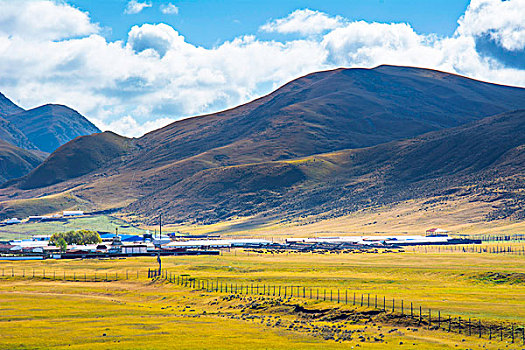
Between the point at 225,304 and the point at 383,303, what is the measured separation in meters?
19.6

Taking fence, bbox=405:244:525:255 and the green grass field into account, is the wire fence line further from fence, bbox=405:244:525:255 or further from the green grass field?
fence, bbox=405:244:525:255

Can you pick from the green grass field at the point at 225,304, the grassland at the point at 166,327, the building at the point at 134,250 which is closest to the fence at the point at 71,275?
the green grass field at the point at 225,304

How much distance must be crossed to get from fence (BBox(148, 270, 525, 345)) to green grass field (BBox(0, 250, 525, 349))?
1.56 meters

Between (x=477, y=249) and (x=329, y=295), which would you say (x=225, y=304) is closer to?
(x=329, y=295)

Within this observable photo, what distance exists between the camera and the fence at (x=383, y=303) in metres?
58.6

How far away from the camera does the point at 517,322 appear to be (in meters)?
59.8

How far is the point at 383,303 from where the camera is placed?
72.8 m

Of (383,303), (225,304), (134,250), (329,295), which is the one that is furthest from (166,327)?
(134,250)

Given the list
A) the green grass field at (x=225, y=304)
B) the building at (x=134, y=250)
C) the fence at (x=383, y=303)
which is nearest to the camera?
the fence at (x=383, y=303)

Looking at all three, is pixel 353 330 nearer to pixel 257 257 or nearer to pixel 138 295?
pixel 138 295

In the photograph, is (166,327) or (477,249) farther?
(477,249)

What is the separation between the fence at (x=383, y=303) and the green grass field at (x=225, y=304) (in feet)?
5.13

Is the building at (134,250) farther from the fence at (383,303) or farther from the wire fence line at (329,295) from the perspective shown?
the fence at (383,303)

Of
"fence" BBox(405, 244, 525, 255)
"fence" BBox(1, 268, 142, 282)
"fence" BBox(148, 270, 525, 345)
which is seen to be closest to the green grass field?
"fence" BBox(1, 268, 142, 282)
